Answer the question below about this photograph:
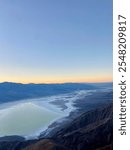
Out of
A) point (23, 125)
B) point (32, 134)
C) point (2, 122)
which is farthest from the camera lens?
point (2, 122)

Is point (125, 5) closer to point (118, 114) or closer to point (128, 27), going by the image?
point (128, 27)

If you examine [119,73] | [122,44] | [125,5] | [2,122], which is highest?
[125,5]

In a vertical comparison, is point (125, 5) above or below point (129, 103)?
above

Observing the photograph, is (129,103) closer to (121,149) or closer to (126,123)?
(126,123)

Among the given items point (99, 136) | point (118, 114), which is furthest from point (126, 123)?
point (99, 136)

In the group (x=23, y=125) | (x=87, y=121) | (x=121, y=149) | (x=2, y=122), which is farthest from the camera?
(x=2, y=122)

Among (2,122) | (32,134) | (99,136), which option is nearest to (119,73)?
(99,136)

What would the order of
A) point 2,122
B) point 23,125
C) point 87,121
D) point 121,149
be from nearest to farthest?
point 121,149, point 87,121, point 23,125, point 2,122

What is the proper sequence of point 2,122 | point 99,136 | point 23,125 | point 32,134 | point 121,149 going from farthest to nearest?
point 2,122 → point 23,125 → point 32,134 → point 99,136 → point 121,149

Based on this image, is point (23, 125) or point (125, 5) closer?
point (125, 5)
